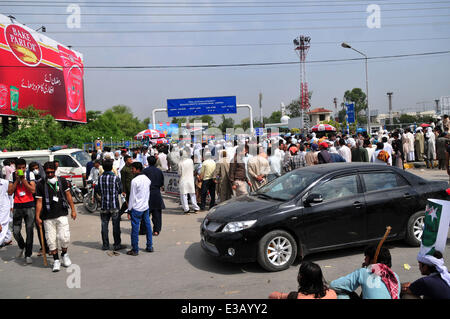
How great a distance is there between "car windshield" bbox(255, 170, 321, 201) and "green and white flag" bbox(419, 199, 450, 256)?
2.44 metres

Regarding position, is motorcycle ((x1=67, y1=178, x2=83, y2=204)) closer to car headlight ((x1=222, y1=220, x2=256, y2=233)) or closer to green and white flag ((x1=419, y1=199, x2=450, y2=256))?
car headlight ((x1=222, y1=220, x2=256, y2=233))

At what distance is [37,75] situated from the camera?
115 feet

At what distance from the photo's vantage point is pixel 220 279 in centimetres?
552

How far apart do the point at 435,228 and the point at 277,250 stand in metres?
2.57

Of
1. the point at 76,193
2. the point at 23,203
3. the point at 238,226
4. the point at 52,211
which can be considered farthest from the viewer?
the point at 76,193

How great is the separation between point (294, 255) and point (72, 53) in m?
45.4

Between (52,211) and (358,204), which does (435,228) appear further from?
(52,211)

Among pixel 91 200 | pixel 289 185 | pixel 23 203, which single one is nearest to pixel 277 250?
pixel 289 185

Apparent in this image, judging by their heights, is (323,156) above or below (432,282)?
above

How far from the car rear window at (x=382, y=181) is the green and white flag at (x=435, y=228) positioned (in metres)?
2.50

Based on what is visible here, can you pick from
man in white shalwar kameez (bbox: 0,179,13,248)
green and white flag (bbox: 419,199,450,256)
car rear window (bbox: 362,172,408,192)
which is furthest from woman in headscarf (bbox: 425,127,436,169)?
man in white shalwar kameez (bbox: 0,179,13,248)
